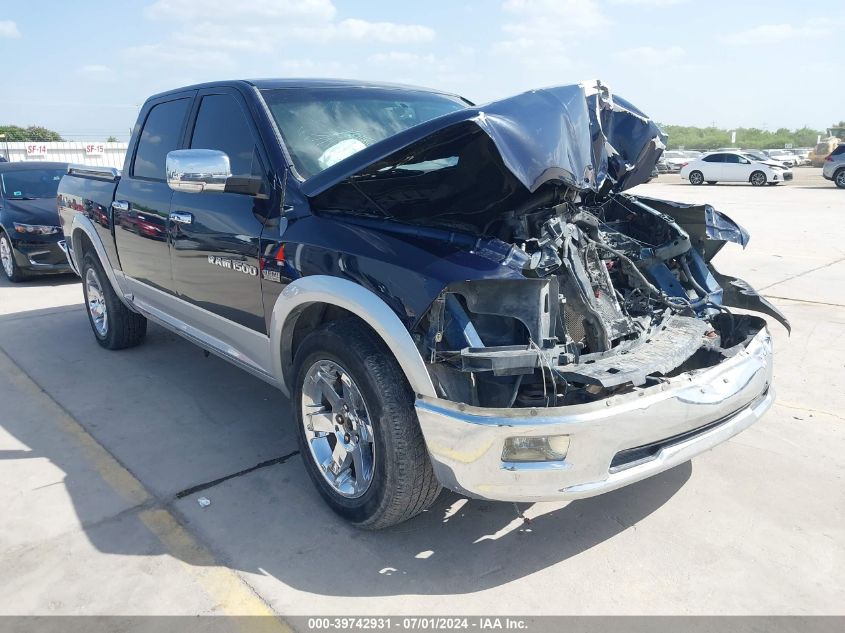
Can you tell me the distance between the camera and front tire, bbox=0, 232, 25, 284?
9.18 m

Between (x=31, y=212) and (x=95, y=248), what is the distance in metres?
4.58

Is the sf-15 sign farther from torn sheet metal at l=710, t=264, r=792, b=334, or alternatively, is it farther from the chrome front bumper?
the chrome front bumper

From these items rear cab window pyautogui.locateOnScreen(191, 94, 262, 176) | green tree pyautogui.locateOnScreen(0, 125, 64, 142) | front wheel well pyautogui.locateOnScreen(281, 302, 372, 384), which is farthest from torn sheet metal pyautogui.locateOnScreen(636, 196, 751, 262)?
green tree pyautogui.locateOnScreen(0, 125, 64, 142)

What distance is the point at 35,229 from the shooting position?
9.10 metres

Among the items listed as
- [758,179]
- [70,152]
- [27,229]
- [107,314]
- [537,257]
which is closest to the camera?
[537,257]

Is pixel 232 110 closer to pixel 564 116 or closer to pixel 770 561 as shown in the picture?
pixel 564 116

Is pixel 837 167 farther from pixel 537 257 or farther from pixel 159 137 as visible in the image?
pixel 537 257

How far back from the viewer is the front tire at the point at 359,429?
2766mm

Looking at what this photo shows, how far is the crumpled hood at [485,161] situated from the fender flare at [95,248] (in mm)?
2821

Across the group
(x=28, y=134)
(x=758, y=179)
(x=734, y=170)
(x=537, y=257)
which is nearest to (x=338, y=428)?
(x=537, y=257)

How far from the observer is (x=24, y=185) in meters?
9.85

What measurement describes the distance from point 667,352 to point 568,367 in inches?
22.9

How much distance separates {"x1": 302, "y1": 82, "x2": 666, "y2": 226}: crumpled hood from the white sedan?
2556 cm

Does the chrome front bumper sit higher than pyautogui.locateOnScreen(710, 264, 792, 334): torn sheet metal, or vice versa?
pyautogui.locateOnScreen(710, 264, 792, 334): torn sheet metal
